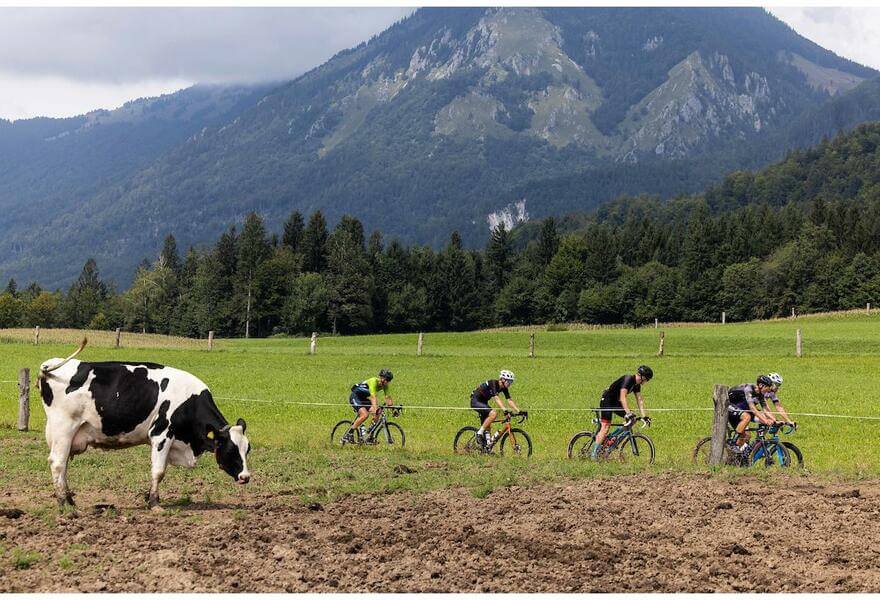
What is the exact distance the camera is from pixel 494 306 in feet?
464

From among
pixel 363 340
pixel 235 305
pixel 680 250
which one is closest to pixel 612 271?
pixel 680 250

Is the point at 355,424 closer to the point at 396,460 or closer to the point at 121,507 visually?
the point at 396,460

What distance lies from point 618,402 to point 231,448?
→ 9.07m

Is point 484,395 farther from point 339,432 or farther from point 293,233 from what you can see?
point 293,233

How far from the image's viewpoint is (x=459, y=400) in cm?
3353

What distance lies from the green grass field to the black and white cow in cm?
133

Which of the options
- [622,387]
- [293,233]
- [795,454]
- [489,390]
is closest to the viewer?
[795,454]

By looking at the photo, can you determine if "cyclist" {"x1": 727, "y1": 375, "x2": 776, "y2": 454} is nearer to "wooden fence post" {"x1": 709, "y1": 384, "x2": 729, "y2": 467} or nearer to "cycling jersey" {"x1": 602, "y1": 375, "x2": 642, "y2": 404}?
"wooden fence post" {"x1": 709, "y1": 384, "x2": 729, "y2": 467}

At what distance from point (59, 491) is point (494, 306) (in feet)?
423

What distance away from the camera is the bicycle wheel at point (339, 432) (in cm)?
2191

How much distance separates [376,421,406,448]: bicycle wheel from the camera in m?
21.5

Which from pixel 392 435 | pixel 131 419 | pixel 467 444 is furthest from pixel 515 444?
pixel 131 419

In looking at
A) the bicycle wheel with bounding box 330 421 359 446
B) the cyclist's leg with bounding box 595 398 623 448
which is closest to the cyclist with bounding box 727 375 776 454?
the cyclist's leg with bounding box 595 398 623 448

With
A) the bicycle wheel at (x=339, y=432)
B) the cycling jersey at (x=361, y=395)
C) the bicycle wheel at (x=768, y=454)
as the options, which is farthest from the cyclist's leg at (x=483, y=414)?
the bicycle wheel at (x=768, y=454)
